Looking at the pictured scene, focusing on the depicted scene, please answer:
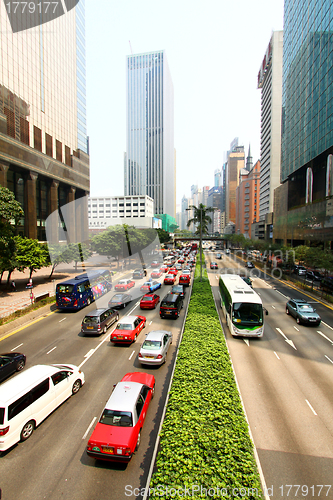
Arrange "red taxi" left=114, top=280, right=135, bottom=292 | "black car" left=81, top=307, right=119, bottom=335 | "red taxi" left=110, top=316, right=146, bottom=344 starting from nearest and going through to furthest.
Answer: "red taxi" left=110, top=316, right=146, bottom=344 → "black car" left=81, top=307, right=119, bottom=335 → "red taxi" left=114, top=280, right=135, bottom=292

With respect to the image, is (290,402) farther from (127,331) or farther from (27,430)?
(27,430)

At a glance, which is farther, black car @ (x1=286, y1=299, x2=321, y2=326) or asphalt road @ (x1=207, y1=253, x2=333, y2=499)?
black car @ (x1=286, y1=299, x2=321, y2=326)

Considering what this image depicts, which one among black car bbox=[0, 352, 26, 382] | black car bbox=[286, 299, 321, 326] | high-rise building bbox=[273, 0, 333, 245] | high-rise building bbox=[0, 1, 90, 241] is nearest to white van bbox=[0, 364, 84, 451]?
black car bbox=[0, 352, 26, 382]

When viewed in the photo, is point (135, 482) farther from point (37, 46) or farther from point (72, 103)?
point (72, 103)

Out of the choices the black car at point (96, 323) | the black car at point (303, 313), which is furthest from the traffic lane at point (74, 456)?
the black car at point (303, 313)

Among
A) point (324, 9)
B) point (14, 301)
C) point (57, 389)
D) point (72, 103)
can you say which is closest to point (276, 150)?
point (324, 9)

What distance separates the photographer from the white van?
8.06m

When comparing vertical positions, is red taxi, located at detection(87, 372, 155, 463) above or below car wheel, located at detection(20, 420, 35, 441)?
above

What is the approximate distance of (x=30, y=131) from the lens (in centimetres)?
5412

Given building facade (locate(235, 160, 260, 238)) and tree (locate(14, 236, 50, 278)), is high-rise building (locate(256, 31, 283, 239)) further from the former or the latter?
tree (locate(14, 236, 50, 278))

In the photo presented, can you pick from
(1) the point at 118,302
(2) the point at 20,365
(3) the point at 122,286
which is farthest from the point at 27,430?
(3) the point at 122,286

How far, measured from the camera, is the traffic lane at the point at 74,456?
7.00m

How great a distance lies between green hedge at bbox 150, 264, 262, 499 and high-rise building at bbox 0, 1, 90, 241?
1981 inches

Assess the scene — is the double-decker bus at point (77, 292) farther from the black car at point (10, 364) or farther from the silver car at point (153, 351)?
the silver car at point (153, 351)
